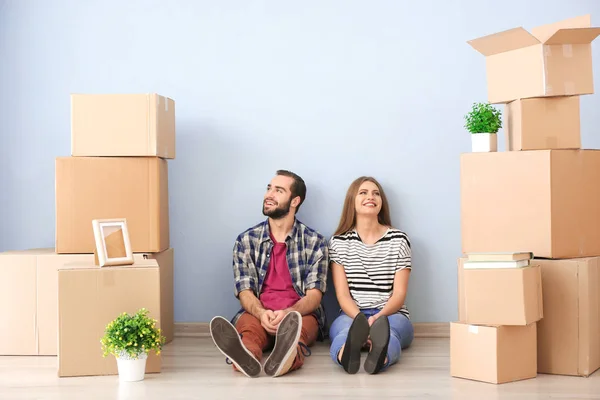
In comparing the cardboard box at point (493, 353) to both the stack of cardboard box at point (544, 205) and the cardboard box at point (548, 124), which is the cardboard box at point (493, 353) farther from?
the cardboard box at point (548, 124)

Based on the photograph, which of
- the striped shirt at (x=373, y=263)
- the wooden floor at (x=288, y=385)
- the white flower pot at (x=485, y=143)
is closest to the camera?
the wooden floor at (x=288, y=385)

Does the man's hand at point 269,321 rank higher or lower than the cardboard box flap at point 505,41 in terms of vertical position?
lower

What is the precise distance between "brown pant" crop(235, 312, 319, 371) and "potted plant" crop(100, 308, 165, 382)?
43 centimetres

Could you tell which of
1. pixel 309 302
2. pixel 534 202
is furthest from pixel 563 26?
pixel 309 302

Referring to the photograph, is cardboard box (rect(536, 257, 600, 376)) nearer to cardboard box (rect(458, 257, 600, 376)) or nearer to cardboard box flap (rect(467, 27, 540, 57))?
cardboard box (rect(458, 257, 600, 376))

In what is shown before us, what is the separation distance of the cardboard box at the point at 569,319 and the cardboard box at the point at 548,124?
0.46 meters

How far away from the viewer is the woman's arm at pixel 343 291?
3.19 metres

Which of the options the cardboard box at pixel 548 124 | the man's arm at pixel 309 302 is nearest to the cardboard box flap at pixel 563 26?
the cardboard box at pixel 548 124

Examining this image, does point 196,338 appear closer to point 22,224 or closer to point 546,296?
point 22,224

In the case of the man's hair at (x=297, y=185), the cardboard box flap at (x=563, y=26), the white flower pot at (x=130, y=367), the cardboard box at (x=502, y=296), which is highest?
the cardboard box flap at (x=563, y=26)

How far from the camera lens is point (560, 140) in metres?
2.74

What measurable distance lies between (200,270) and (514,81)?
180 centimetres

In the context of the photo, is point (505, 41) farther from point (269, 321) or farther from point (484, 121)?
point (269, 321)

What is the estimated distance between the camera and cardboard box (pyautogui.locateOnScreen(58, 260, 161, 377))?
8.68 ft
